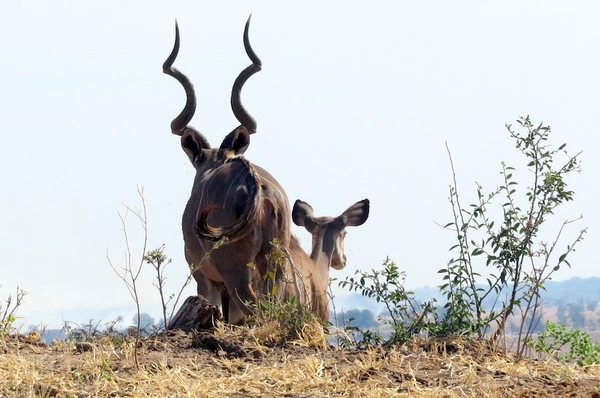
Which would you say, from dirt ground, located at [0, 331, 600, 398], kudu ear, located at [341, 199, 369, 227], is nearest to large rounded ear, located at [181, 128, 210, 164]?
kudu ear, located at [341, 199, 369, 227]

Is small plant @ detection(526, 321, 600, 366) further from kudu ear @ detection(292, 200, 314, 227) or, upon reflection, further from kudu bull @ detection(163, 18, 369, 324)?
kudu ear @ detection(292, 200, 314, 227)

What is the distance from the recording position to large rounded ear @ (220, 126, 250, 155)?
1130 cm

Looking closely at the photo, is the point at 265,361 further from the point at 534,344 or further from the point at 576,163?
the point at 576,163

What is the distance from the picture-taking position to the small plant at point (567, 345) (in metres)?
7.79

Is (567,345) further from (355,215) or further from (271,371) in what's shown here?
(355,215)

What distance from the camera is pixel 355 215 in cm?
1290

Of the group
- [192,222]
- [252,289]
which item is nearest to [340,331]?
[252,289]

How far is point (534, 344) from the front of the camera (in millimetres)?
7762

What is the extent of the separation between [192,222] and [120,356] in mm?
4008

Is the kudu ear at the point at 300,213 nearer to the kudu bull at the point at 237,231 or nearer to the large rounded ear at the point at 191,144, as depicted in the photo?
the kudu bull at the point at 237,231

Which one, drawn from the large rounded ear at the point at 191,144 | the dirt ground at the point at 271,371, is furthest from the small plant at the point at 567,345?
the large rounded ear at the point at 191,144

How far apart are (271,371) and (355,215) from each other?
661 cm

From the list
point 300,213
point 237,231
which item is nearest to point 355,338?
point 237,231

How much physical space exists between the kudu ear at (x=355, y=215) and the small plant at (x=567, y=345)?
12.5ft
